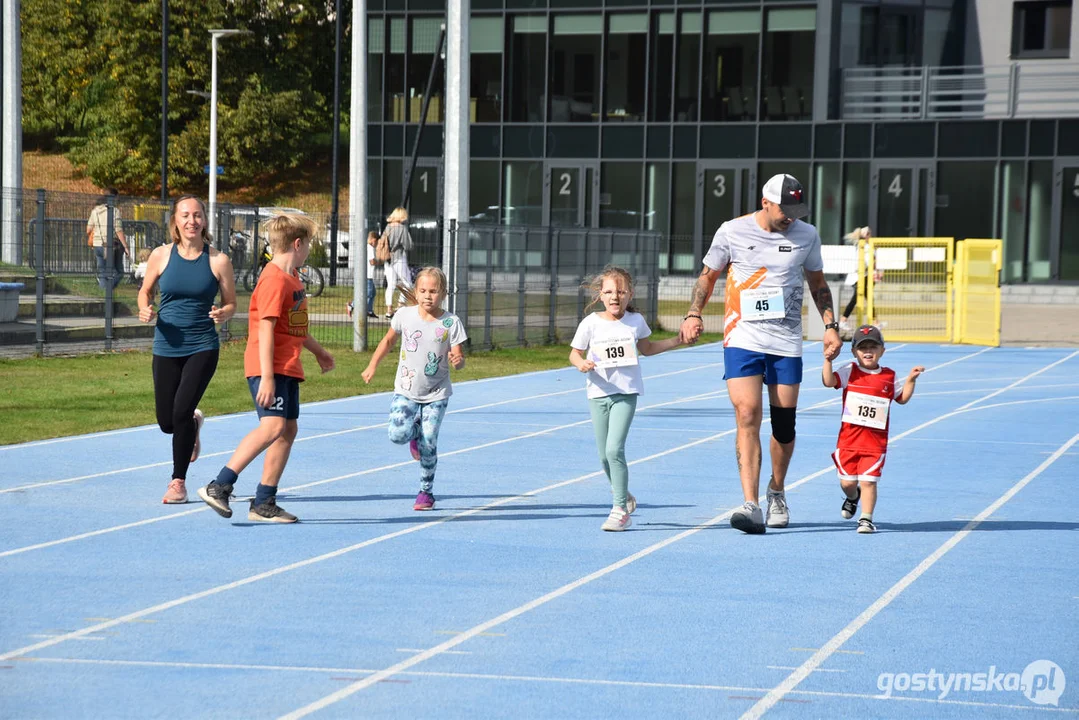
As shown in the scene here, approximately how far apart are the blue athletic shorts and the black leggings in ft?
10.4

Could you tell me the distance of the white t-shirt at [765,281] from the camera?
29.1 ft

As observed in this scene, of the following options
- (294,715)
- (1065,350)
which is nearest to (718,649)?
(294,715)

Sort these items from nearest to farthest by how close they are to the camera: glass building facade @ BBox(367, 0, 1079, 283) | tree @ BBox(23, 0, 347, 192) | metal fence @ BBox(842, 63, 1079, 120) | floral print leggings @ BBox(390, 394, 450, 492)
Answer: floral print leggings @ BBox(390, 394, 450, 492)
glass building facade @ BBox(367, 0, 1079, 283)
metal fence @ BBox(842, 63, 1079, 120)
tree @ BBox(23, 0, 347, 192)

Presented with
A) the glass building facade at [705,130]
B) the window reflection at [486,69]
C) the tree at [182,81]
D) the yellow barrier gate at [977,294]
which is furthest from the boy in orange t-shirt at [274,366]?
the tree at [182,81]

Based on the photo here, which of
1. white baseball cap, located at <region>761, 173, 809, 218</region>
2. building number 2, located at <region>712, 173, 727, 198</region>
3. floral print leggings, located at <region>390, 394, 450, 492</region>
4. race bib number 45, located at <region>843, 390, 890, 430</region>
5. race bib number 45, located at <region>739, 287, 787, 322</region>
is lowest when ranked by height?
floral print leggings, located at <region>390, 394, 450, 492</region>

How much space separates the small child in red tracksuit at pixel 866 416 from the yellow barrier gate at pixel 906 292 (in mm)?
18721

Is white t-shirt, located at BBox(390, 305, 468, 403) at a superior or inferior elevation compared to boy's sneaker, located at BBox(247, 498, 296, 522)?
superior

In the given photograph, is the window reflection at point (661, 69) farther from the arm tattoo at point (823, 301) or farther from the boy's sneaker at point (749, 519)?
the boy's sneaker at point (749, 519)

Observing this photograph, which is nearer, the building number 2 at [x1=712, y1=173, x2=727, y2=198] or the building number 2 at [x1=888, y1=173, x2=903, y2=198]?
the building number 2 at [x1=888, y1=173, x2=903, y2=198]

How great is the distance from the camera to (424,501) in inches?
377

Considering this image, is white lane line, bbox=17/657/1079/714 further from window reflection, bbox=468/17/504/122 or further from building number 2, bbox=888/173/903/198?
window reflection, bbox=468/17/504/122

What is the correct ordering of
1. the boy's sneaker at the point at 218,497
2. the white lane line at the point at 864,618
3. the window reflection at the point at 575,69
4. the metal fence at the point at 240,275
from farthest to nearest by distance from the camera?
the window reflection at the point at 575,69
the metal fence at the point at 240,275
the boy's sneaker at the point at 218,497
the white lane line at the point at 864,618

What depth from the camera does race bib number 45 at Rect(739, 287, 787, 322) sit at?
349 inches

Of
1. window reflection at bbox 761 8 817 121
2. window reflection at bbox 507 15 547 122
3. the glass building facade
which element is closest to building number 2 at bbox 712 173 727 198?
the glass building facade
